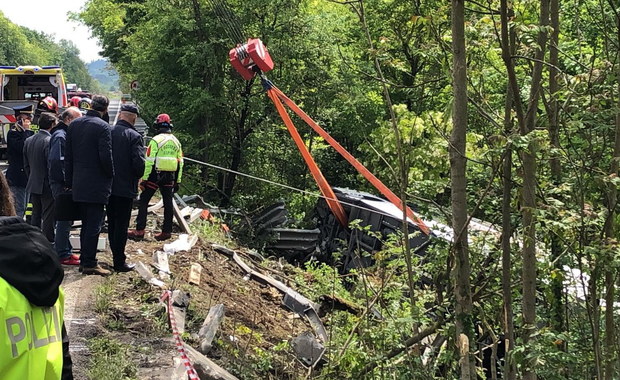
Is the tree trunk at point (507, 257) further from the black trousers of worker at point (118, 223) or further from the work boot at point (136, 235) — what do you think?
the work boot at point (136, 235)

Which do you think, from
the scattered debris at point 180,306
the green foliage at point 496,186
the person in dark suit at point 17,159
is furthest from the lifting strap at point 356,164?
the person in dark suit at point 17,159

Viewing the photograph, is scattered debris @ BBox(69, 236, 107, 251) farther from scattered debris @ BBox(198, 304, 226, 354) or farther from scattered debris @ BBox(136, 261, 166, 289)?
scattered debris @ BBox(198, 304, 226, 354)

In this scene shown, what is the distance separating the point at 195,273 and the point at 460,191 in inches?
218

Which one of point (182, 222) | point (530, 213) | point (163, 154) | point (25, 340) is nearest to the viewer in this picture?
point (25, 340)

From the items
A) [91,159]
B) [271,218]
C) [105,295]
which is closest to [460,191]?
[105,295]

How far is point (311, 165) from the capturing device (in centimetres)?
1209

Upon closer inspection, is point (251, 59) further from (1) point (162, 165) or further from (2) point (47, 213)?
(2) point (47, 213)

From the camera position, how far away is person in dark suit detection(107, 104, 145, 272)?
7.59m

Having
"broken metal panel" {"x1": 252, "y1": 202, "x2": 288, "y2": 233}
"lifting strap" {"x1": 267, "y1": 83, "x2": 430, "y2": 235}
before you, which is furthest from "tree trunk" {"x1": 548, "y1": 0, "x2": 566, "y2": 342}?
"broken metal panel" {"x1": 252, "y1": 202, "x2": 288, "y2": 233}

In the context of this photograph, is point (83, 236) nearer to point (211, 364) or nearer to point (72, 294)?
point (72, 294)

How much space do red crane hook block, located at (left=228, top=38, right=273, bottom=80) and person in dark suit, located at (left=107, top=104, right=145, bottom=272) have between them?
15.5 feet

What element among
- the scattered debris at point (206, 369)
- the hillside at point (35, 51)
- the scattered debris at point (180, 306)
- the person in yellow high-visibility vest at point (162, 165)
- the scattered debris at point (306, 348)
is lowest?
the scattered debris at point (306, 348)

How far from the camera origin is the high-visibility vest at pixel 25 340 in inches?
66.3

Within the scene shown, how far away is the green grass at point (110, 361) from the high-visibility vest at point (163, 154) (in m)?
3.86
